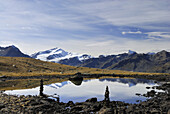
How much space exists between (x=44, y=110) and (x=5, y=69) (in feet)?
313

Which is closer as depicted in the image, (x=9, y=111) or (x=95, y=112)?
(x=9, y=111)

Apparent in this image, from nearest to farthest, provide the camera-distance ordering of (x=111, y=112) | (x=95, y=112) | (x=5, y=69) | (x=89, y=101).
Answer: (x=111, y=112) < (x=95, y=112) < (x=89, y=101) < (x=5, y=69)

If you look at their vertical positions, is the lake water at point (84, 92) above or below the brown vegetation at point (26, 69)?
below

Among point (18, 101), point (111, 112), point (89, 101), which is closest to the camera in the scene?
point (111, 112)

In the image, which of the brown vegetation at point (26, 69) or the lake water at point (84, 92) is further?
the brown vegetation at point (26, 69)

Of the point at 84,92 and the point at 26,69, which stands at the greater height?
the point at 26,69

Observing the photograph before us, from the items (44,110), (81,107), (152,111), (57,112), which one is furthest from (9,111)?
(152,111)

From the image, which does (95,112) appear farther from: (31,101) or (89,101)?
(31,101)

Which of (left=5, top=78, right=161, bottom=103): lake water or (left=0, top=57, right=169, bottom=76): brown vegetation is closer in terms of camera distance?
(left=5, top=78, right=161, bottom=103): lake water

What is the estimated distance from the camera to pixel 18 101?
3547cm

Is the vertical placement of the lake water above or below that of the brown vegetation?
Answer: below

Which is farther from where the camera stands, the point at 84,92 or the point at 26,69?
the point at 26,69

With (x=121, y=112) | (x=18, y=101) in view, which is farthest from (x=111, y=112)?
(x=18, y=101)

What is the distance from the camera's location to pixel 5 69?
115 metres
